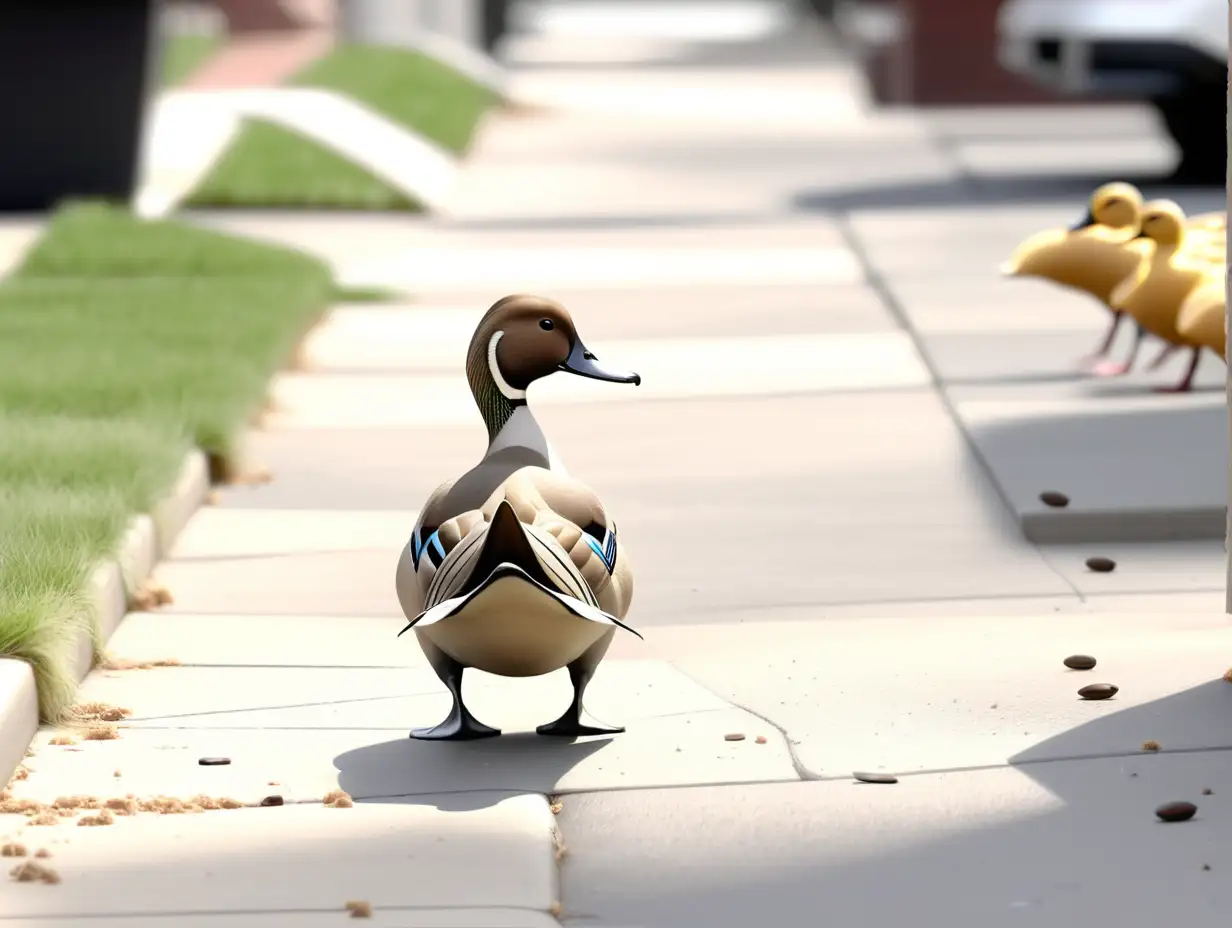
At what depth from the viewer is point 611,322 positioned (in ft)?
41.2

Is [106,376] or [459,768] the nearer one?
[459,768]

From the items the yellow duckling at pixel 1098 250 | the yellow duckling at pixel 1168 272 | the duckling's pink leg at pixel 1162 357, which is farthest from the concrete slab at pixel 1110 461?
the yellow duckling at pixel 1098 250

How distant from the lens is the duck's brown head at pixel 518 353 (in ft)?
18.7

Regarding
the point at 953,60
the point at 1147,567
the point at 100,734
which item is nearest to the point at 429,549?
the point at 100,734

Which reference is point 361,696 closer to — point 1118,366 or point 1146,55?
point 1118,366

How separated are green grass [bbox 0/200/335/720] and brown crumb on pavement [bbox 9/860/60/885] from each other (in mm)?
1147

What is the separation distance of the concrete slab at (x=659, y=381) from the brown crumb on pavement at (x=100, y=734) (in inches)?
168

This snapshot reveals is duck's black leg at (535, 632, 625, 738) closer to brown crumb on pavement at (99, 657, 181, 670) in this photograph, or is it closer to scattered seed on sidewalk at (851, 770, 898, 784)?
scattered seed on sidewalk at (851, 770, 898, 784)

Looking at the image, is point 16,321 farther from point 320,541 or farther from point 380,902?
point 380,902

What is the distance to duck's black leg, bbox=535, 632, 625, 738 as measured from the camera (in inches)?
220

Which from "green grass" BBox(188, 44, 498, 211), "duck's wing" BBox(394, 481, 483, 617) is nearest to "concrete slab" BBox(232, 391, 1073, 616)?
"duck's wing" BBox(394, 481, 483, 617)

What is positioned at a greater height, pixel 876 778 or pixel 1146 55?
pixel 876 778

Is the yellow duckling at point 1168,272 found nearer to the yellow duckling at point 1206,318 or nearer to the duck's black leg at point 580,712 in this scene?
the yellow duckling at point 1206,318

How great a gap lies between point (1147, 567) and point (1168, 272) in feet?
7.96
